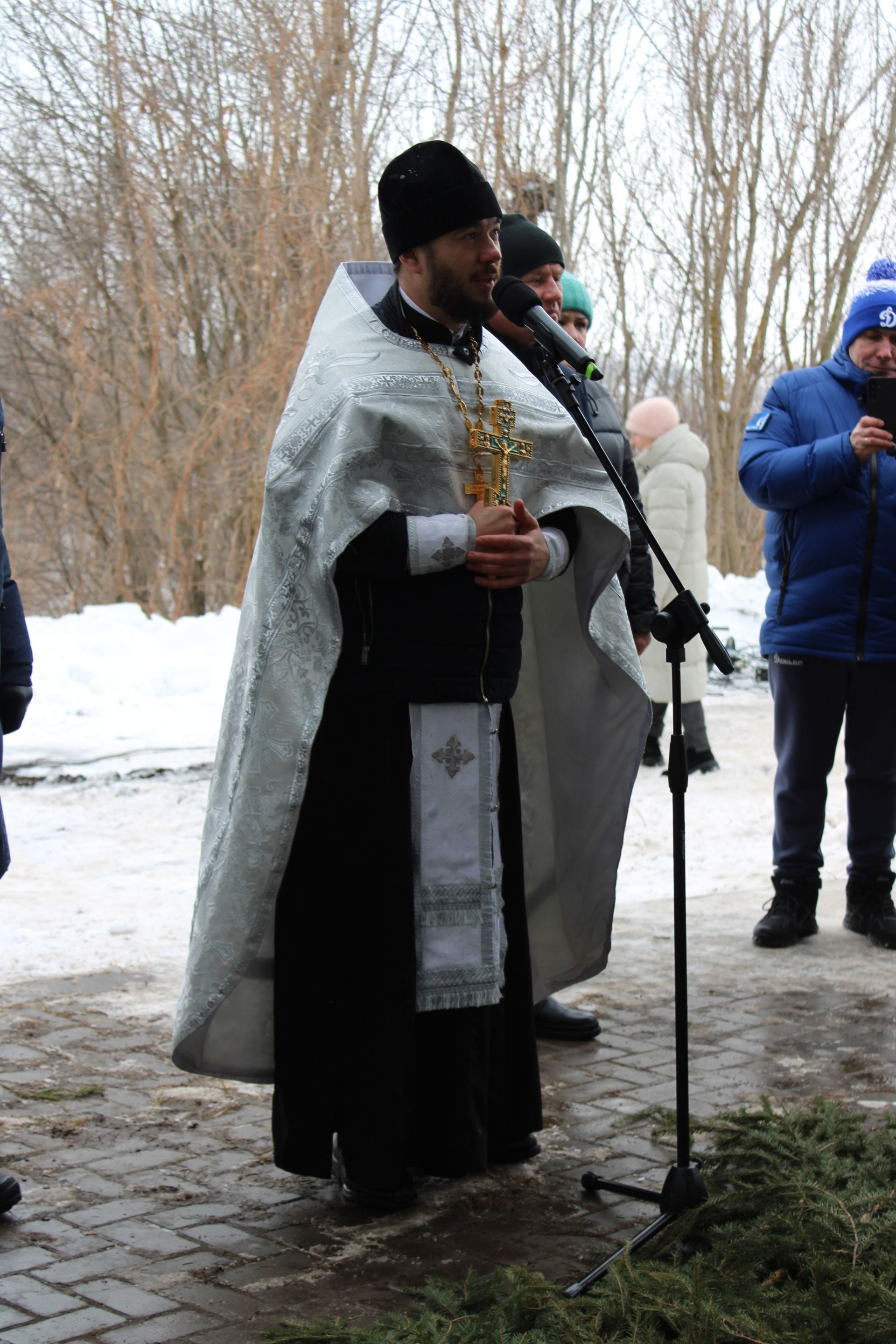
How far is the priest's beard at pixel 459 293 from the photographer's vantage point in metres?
3.01

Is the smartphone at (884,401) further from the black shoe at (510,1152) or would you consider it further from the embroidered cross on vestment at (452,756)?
the black shoe at (510,1152)

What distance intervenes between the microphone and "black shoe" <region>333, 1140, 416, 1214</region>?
1645 mm

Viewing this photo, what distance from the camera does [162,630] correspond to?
36.9 ft

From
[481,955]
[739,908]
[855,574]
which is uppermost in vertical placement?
[855,574]

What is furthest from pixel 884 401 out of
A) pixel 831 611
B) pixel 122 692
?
pixel 122 692

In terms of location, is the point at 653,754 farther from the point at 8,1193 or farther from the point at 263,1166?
the point at 8,1193

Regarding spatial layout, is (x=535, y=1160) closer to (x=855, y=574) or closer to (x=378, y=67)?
(x=855, y=574)

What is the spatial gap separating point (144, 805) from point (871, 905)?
394cm

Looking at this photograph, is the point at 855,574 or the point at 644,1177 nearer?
the point at 644,1177

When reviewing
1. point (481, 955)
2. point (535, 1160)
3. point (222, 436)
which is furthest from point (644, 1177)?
point (222, 436)

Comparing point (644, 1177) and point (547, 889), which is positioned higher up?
point (547, 889)

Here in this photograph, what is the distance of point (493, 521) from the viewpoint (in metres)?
2.99

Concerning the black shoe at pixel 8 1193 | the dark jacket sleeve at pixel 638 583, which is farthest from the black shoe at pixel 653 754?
the black shoe at pixel 8 1193

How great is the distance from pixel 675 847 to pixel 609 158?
14829 mm
